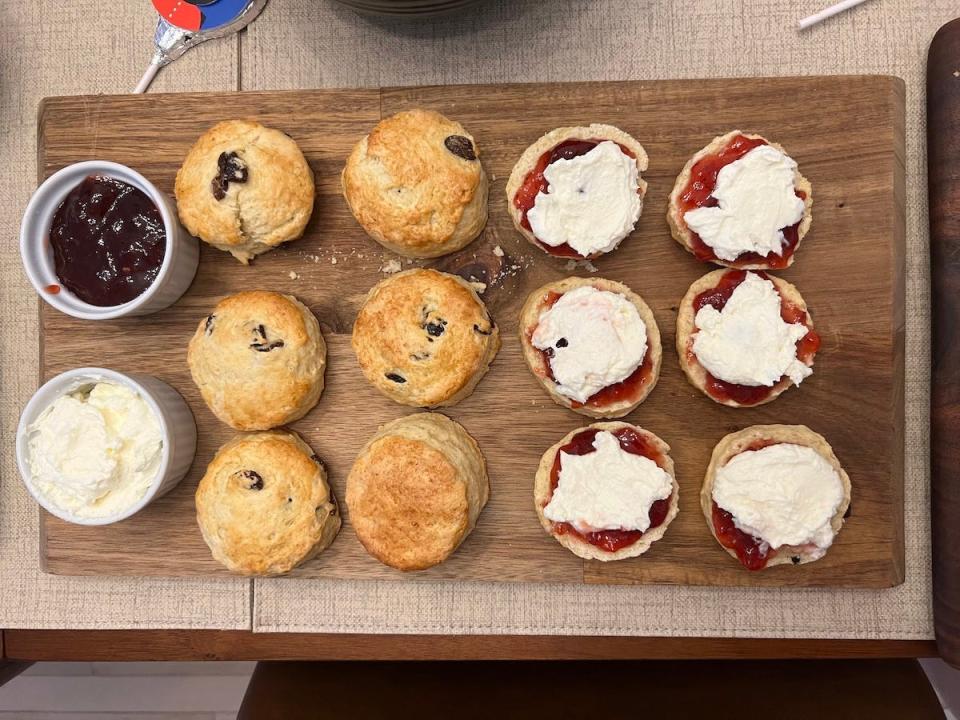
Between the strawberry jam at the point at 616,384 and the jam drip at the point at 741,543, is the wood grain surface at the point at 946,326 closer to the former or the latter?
the jam drip at the point at 741,543

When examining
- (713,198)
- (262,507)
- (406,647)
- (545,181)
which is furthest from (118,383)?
(713,198)

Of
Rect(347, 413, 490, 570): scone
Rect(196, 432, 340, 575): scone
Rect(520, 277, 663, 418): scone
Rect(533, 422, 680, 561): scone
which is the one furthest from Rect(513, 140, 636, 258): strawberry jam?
Rect(196, 432, 340, 575): scone

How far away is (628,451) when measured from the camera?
2072 millimetres

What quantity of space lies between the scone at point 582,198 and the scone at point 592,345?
5.3 inches

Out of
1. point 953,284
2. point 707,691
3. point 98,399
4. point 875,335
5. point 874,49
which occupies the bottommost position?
point 707,691

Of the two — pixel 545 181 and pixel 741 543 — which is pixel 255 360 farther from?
pixel 741 543

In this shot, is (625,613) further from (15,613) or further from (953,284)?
(15,613)

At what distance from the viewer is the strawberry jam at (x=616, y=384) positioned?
2082 millimetres

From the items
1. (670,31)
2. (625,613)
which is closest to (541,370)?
(625,613)

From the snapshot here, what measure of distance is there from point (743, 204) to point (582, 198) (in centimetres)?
44

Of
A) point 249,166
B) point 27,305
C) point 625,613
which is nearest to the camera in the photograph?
point 249,166

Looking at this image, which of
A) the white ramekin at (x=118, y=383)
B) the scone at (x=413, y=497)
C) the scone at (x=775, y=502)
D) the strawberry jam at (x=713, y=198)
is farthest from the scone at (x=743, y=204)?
the white ramekin at (x=118, y=383)

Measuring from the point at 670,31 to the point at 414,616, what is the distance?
196cm

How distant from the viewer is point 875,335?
7.04 feet
